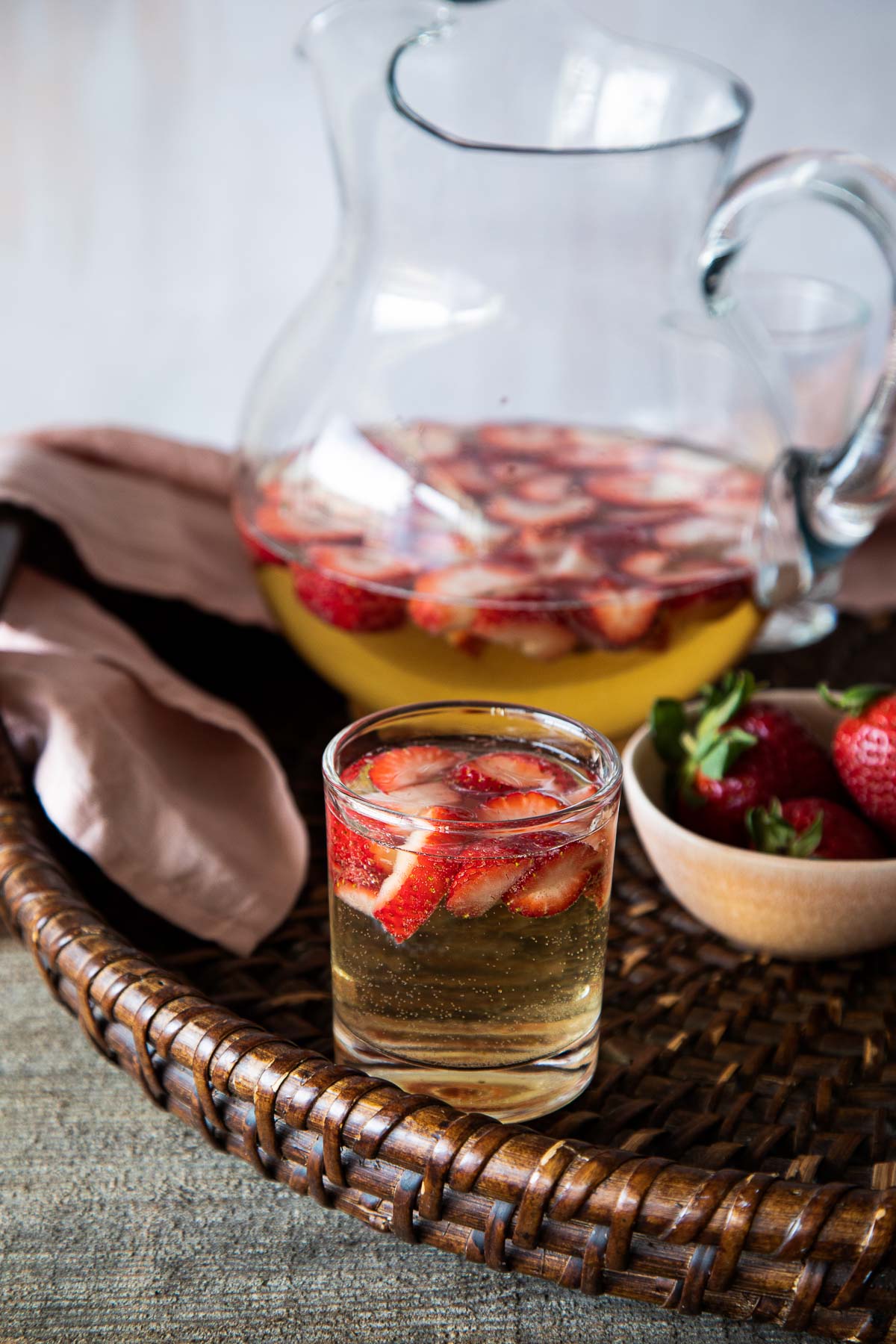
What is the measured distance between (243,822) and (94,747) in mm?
84

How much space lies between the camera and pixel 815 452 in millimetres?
→ 692

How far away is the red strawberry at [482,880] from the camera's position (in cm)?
46

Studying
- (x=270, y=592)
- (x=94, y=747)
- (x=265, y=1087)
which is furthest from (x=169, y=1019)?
(x=270, y=592)

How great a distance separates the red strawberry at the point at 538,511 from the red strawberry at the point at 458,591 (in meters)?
0.03

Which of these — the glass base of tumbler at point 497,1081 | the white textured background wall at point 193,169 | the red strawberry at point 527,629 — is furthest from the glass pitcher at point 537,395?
the white textured background wall at point 193,169

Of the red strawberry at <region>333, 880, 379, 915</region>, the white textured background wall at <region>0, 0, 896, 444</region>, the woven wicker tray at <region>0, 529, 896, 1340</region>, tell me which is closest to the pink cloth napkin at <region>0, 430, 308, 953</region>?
the woven wicker tray at <region>0, 529, 896, 1340</region>

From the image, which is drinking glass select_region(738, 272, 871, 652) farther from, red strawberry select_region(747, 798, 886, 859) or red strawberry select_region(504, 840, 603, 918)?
red strawberry select_region(504, 840, 603, 918)

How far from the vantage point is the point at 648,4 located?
1.34 meters

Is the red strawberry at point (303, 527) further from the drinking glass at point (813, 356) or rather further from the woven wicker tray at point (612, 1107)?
the drinking glass at point (813, 356)

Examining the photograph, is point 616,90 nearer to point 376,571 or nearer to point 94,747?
point 376,571

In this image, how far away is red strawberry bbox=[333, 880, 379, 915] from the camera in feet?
1.58

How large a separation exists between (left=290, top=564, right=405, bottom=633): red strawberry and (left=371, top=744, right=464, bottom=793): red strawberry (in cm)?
13

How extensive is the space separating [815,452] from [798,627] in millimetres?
262

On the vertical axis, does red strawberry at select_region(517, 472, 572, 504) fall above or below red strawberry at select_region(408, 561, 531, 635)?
above
